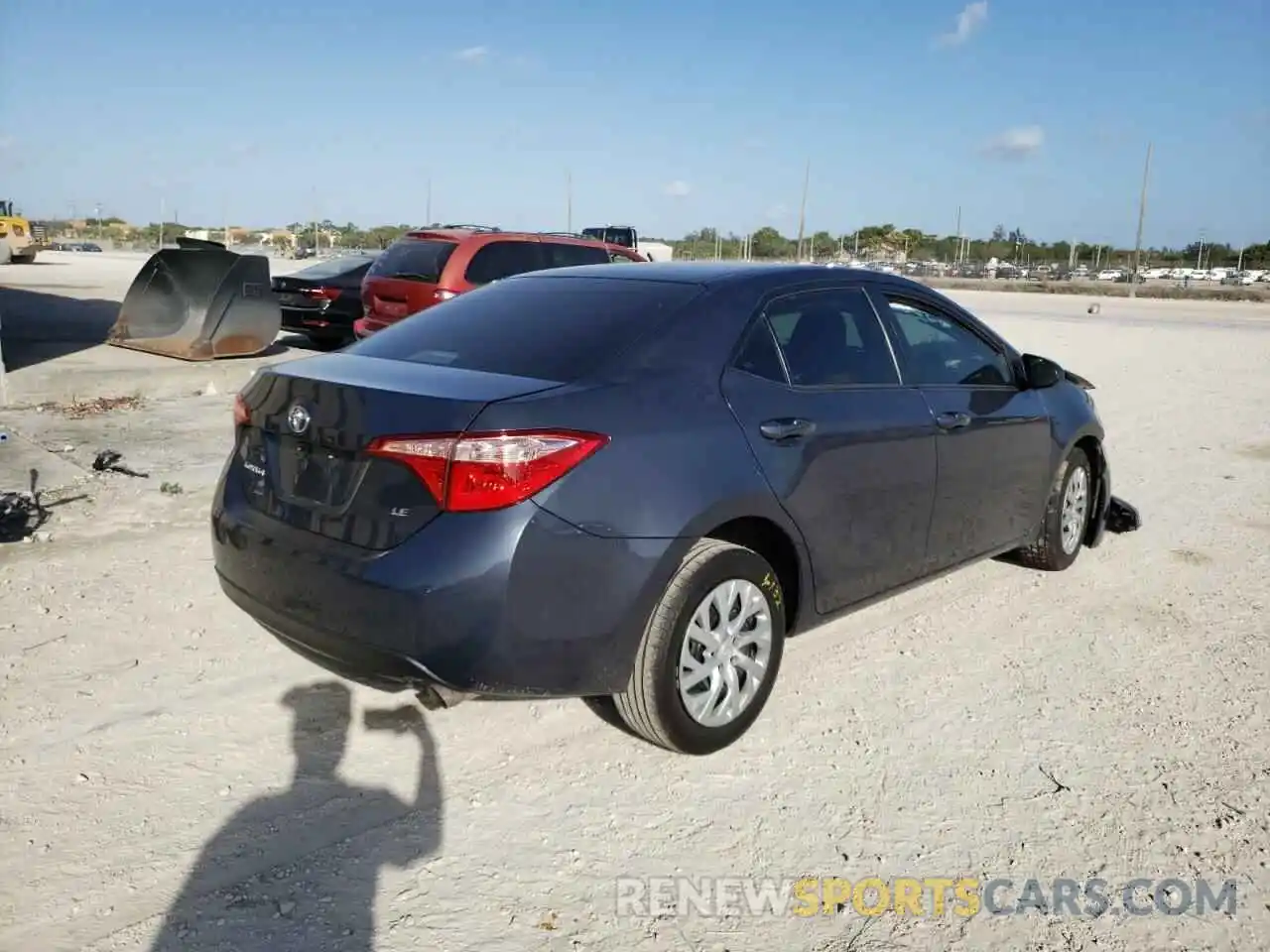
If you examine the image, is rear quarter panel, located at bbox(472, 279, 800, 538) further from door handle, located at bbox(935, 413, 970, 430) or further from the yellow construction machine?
the yellow construction machine

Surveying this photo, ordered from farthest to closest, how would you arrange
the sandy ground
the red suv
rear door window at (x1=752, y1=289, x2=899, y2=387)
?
the red suv, rear door window at (x1=752, y1=289, x2=899, y2=387), the sandy ground

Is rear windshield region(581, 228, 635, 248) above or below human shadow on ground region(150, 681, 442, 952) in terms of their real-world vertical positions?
above

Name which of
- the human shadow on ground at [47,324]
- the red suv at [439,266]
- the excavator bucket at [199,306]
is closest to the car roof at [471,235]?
the red suv at [439,266]

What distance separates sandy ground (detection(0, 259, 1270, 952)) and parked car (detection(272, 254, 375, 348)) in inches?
404

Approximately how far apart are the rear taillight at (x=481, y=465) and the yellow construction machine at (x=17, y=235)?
39896mm

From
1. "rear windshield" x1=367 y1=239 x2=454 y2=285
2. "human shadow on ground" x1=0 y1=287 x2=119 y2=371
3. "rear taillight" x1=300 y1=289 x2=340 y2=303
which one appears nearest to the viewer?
"rear windshield" x1=367 y1=239 x2=454 y2=285

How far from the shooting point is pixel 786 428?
3.69 m

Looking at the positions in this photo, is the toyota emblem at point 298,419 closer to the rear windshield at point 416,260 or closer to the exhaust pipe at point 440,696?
the exhaust pipe at point 440,696

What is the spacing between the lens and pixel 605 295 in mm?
3922

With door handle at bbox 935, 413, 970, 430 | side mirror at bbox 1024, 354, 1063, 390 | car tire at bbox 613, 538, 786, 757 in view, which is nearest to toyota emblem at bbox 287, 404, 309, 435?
car tire at bbox 613, 538, 786, 757

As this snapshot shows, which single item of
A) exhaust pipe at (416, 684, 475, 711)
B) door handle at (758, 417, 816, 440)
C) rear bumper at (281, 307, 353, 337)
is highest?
door handle at (758, 417, 816, 440)

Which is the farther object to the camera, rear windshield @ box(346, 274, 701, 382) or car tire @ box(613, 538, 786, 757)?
rear windshield @ box(346, 274, 701, 382)

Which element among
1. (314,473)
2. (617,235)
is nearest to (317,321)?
(314,473)

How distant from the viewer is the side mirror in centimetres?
516
